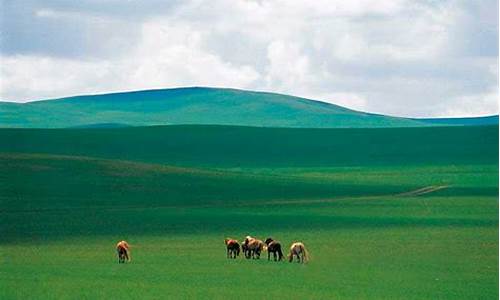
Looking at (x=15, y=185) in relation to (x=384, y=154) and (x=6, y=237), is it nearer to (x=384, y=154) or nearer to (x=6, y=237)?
(x=6, y=237)

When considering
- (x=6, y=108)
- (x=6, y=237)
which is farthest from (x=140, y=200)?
(x=6, y=108)

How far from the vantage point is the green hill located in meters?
135

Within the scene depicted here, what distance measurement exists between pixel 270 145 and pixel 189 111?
6538 cm

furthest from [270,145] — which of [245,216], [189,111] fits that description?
[189,111]

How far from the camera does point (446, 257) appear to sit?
83.6ft

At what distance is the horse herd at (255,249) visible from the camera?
80.0 feet

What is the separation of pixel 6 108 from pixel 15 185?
311 feet

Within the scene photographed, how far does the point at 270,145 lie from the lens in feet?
268

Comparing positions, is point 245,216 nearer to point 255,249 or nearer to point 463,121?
point 255,249

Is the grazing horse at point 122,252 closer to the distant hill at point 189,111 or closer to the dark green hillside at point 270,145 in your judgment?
the dark green hillside at point 270,145

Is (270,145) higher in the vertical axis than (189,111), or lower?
lower

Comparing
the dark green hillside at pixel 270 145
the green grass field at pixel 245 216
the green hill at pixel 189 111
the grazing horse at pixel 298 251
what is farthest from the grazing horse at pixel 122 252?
the green hill at pixel 189 111

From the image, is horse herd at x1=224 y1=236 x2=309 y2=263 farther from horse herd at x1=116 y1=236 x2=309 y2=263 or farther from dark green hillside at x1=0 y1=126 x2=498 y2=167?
dark green hillside at x1=0 y1=126 x2=498 y2=167

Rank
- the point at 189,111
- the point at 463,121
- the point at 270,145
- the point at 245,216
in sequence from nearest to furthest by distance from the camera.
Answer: the point at 245,216
the point at 270,145
the point at 189,111
the point at 463,121
